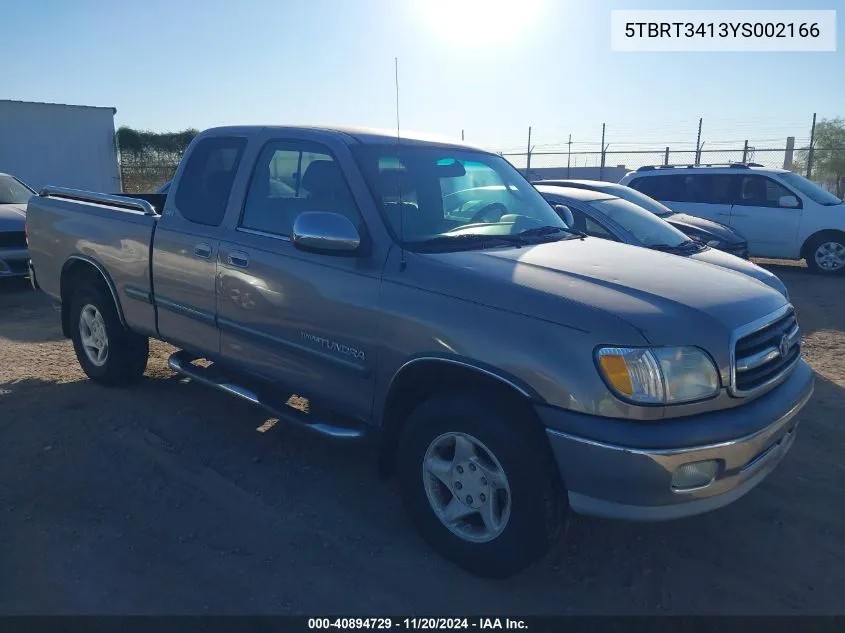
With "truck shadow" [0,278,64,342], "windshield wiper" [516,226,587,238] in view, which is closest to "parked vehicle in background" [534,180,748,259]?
"windshield wiper" [516,226,587,238]

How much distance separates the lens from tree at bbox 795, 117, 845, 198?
839 inches

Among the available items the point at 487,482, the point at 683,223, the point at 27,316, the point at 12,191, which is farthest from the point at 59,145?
the point at 487,482

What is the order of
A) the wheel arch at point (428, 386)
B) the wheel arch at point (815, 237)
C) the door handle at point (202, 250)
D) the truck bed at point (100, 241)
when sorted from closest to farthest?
the wheel arch at point (428, 386)
the door handle at point (202, 250)
the truck bed at point (100, 241)
the wheel arch at point (815, 237)

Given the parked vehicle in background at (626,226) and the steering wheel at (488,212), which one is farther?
the parked vehicle in background at (626,226)

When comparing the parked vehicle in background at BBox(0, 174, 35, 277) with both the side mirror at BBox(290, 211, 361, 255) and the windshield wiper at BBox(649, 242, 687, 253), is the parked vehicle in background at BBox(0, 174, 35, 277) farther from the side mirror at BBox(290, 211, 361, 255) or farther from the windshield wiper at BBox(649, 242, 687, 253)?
the windshield wiper at BBox(649, 242, 687, 253)

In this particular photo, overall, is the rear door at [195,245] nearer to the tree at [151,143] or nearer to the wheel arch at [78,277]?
the wheel arch at [78,277]

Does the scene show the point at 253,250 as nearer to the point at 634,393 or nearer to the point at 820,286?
the point at 634,393

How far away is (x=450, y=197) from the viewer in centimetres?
385

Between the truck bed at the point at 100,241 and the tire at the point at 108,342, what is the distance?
0.20m

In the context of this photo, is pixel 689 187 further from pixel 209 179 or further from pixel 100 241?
pixel 100 241

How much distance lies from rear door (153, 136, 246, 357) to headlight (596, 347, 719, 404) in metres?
2.56

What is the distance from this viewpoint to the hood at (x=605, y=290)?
8.80ft

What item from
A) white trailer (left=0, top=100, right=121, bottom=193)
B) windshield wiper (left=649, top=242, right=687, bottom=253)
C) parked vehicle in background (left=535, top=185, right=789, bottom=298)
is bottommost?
windshield wiper (left=649, top=242, right=687, bottom=253)

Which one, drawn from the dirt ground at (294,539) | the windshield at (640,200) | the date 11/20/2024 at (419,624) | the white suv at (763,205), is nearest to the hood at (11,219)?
the dirt ground at (294,539)
